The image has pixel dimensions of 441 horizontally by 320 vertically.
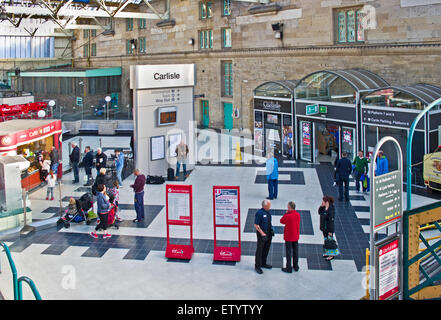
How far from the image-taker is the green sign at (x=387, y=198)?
24.8 ft

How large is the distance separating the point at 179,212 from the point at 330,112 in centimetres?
1074

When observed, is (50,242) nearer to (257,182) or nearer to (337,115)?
(257,182)

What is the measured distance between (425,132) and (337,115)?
425 centimetres

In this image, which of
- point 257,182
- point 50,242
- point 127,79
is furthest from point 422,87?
point 127,79

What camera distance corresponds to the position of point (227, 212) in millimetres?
11539

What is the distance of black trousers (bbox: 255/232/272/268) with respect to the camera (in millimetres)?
10562

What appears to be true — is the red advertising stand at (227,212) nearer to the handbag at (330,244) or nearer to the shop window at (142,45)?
the handbag at (330,244)

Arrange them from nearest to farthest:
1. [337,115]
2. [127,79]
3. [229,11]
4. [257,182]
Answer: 1. [257,182]
2. [337,115]
3. [229,11]
4. [127,79]

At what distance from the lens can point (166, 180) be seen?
765 inches

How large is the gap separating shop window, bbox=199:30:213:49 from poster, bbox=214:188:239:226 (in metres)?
23.6

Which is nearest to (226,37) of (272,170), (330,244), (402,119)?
(402,119)

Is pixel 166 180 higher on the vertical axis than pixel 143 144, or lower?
lower

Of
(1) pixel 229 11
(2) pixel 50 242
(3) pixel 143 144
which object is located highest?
(1) pixel 229 11
